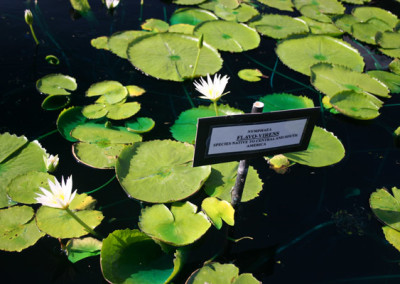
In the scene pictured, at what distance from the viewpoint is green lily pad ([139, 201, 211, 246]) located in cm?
117

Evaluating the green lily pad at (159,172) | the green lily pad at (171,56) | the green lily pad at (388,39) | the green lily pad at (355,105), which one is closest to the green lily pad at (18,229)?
the green lily pad at (159,172)

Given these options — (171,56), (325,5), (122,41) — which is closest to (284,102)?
(171,56)

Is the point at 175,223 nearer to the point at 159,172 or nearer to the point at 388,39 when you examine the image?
the point at 159,172

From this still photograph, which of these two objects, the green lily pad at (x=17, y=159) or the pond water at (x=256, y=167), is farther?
the green lily pad at (x=17, y=159)

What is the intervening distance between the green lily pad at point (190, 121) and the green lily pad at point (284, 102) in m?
0.25

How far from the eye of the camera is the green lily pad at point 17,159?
4.50ft

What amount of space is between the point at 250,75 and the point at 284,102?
365mm

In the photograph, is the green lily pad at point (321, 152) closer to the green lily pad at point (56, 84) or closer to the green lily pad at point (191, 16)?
the green lily pad at point (56, 84)

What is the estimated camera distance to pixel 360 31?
284 cm

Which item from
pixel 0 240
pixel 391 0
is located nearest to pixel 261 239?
pixel 0 240

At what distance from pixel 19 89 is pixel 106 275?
133cm

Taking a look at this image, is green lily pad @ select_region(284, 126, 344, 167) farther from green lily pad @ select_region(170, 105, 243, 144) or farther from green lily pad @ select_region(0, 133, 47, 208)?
green lily pad @ select_region(0, 133, 47, 208)

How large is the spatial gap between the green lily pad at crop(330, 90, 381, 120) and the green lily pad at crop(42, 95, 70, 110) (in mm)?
1525

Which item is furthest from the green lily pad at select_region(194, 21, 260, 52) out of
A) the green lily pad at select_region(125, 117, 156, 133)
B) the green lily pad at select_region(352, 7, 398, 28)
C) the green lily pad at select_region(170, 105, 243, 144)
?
the green lily pad at select_region(352, 7, 398, 28)
